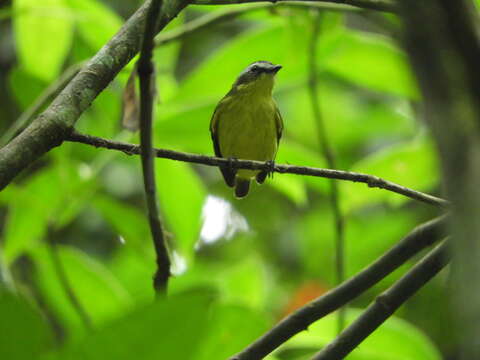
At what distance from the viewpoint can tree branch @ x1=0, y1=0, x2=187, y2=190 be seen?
1473 mm

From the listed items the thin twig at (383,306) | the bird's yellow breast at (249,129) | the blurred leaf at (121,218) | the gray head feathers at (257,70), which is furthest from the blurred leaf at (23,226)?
the bird's yellow breast at (249,129)

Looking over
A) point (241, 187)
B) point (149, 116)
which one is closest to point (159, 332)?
point (149, 116)

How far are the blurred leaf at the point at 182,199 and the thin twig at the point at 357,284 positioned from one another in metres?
1.19

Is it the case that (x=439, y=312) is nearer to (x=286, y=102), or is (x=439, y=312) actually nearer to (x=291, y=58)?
(x=286, y=102)

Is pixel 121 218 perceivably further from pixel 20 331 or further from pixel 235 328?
pixel 20 331

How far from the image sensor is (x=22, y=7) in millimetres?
2807

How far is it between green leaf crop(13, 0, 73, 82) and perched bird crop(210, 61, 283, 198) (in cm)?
156

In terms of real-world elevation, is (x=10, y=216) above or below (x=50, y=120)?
below

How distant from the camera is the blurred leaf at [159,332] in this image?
677 millimetres

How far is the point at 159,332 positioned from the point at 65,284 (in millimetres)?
1899

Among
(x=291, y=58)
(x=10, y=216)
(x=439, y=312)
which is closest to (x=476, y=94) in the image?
(x=291, y=58)

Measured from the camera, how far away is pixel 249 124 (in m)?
4.43

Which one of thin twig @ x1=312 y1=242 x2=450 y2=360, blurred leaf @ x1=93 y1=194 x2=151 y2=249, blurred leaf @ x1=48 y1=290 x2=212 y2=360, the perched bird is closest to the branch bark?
blurred leaf @ x1=48 y1=290 x2=212 y2=360

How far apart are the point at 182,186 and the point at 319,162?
56 centimetres
